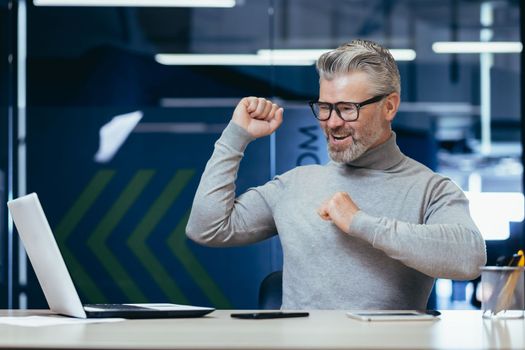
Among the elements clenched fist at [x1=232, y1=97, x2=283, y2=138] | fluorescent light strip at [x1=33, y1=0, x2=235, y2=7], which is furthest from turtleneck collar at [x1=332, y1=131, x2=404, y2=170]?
fluorescent light strip at [x1=33, y1=0, x2=235, y2=7]

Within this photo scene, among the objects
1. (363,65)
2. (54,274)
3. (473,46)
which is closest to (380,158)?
(363,65)


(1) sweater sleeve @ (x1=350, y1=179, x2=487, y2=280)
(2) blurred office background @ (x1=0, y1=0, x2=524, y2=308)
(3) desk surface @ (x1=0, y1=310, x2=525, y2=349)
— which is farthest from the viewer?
(2) blurred office background @ (x1=0, y1=0, x2=524, y2=308)

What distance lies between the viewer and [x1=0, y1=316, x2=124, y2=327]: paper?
7.75ft

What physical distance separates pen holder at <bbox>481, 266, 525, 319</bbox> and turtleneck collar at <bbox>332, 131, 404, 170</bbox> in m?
0.78

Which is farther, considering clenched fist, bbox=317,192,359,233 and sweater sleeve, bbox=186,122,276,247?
sweater sleeve, bbox=186,122,276,247

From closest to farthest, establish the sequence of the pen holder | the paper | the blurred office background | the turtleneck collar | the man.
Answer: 1. the paper
2. the pen holder
3. the man
4. the turtleneck collar
5. the blurred office background

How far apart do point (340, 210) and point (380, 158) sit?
40 cm

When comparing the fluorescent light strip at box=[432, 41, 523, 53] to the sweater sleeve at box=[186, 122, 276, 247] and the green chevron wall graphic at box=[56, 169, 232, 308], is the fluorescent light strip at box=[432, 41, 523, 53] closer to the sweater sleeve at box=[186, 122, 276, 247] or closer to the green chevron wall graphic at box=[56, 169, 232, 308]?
the green chevron wall graphic at box=[56, 169, 232, 308]

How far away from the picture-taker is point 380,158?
3.21 m

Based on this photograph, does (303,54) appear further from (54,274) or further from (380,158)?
(54,274)

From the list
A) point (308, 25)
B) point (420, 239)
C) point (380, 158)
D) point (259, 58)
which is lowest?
point (420, 239)

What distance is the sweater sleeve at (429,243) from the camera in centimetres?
280

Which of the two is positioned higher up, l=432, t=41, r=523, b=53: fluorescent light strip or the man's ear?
l=432, t=41, r=523, b=53: fluorescent light strip

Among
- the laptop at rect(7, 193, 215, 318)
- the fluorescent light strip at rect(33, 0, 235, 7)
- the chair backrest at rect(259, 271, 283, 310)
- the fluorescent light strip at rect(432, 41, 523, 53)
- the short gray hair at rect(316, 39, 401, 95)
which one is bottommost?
the chair backrest at rect(259, 271, 283, 310)
